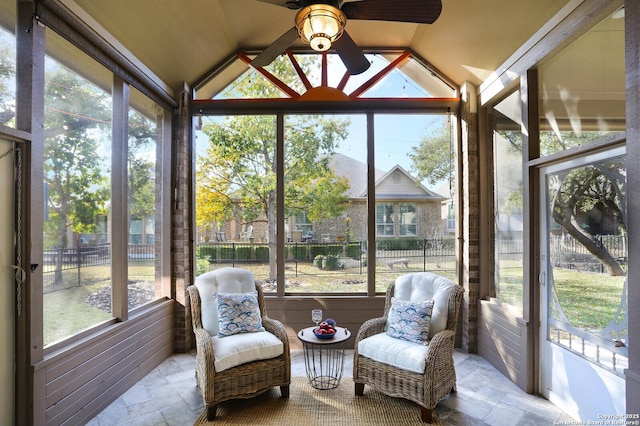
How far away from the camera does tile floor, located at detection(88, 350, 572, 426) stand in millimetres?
2744

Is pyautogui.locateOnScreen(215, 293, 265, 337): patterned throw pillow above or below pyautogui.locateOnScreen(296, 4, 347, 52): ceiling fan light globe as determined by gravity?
below

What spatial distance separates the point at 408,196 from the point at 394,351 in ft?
6.86

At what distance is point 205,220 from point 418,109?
299 centimetres

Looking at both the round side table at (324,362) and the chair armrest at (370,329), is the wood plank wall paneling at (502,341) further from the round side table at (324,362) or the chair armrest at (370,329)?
the round side table at (324,362)

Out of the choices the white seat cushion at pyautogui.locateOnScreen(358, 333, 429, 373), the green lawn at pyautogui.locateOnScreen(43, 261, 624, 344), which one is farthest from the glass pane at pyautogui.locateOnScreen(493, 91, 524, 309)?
the white seat cushion at pyautogui.locateOnScreen(358, 333, 429, 373)

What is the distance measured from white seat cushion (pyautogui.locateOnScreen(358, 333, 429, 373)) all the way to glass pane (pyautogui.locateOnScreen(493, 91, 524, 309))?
136cm

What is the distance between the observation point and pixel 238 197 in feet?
14.5

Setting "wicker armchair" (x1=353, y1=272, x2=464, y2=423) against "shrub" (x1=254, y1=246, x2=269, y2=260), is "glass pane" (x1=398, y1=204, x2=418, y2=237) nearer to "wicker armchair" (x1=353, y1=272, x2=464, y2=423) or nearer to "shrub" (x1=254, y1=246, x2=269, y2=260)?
"wicker armchair" (x1=353, y1=272, x2=464, y2=423)

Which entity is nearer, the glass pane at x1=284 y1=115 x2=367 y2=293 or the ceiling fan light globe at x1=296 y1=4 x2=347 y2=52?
the ceiling fan light globe at x1=296 y1=4 x2=347 y2=52

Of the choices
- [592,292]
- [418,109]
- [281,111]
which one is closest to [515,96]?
[418,109]

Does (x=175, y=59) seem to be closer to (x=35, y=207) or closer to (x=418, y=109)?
(x=35, y=207)

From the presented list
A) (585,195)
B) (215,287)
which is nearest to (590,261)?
(585,195)

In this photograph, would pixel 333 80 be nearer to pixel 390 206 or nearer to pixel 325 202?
pixel 325 202

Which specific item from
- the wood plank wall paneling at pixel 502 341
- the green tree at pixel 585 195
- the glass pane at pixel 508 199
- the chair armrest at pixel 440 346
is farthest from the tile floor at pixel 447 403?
the green tree at pixel 585 195
